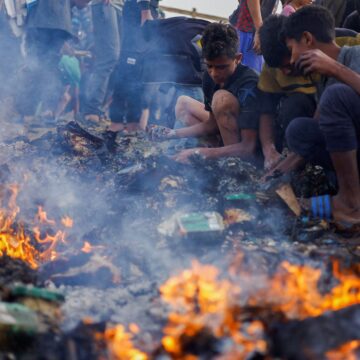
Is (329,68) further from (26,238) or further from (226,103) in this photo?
(26,238)

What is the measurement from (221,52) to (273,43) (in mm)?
587

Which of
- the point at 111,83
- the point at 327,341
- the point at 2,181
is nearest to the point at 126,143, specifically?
the point at 2,181

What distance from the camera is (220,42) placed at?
15.5ft

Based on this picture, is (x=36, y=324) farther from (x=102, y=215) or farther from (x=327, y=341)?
(x=102, y=215)

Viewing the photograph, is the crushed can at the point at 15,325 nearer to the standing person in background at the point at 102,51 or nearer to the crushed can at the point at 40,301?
the crushed can at the point at 40,301

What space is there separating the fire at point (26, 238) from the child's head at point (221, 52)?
7.15 ft

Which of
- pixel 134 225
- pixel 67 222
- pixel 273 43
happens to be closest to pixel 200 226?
pixel 134 225

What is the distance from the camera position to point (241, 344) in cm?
209

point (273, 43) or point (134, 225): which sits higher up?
point (273, 43)

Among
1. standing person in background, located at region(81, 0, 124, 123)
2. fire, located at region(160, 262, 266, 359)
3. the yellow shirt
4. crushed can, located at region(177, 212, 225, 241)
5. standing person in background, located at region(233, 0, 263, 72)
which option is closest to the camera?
fire, located at region(160, 262, 266, 359)

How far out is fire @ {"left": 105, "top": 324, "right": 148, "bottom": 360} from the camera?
2.08 metres

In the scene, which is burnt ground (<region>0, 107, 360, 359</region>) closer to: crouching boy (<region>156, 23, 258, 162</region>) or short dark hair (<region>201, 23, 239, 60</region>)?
crouching boy (<region>156, 23, 258, 162</region>)

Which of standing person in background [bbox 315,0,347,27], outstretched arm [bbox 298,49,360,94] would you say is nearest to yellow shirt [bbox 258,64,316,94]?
outstretched arm [bbox 298,49,360,94]

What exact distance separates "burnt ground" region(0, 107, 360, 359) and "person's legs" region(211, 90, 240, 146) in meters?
0.47
